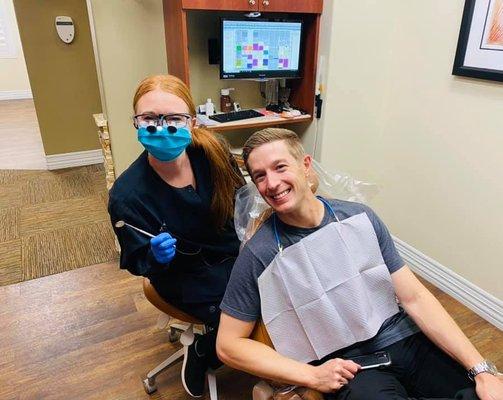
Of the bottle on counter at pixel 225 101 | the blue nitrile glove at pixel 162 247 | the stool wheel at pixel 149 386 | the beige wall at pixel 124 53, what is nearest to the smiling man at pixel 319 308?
the blue nitrile glove at pixel 162 247

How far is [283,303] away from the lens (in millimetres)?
1103

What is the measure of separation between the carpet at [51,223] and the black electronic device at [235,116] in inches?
45.5

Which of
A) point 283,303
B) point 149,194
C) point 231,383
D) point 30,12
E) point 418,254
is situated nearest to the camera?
point 283,303

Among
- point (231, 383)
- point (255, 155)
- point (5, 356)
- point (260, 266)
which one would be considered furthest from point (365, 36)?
point (5, 356)

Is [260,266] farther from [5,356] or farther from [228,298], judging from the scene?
[5,356]

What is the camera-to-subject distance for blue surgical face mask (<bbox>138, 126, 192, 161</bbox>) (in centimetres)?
126

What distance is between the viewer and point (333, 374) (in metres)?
1.03

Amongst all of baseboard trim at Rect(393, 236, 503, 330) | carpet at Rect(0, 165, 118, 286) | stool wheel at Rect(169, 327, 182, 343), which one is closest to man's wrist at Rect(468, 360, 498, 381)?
baseboard trim at Rect(393, 236, 503, 330)

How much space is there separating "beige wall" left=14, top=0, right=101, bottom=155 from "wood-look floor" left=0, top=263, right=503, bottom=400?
207 cm

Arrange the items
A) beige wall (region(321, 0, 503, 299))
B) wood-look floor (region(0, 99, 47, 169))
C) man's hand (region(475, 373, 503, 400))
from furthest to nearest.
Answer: wood-look floor (region(0, 99, 47, 169)) → beige wall (region(321, 0, 503, 299)) → man's hand (region(475, 373, 503, 400))

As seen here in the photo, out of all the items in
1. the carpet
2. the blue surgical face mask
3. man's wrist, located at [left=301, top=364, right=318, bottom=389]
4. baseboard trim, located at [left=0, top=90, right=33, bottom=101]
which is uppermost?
the blue surgical face mask

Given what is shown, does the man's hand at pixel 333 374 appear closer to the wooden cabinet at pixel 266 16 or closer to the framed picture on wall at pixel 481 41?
the framed picture on wall at pixel 481 41

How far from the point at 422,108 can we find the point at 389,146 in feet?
1.05

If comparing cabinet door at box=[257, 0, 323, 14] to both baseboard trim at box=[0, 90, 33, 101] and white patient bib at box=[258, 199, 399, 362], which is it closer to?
white patient bib at box=[258, 199, 399, 362]
